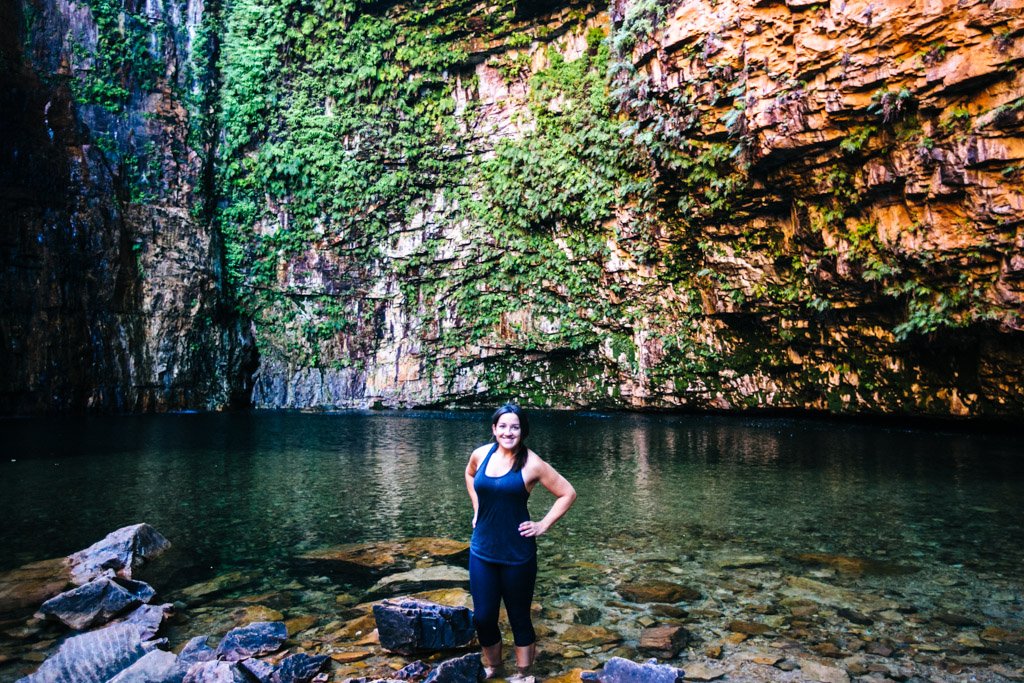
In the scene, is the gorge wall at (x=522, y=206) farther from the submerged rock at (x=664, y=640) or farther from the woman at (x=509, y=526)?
the woman at (x=509, y=526)

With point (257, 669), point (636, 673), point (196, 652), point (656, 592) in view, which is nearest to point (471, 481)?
point (636, 673)

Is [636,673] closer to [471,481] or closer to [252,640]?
[471,481]

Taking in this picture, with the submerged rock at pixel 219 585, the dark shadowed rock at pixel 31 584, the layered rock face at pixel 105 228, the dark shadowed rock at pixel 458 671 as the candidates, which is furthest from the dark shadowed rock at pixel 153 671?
the layered rock face at pixel 105 228

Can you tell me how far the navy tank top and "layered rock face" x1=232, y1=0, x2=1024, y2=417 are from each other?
11455mm

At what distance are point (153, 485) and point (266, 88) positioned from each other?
18438 mm

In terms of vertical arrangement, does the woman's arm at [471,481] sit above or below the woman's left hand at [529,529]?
above

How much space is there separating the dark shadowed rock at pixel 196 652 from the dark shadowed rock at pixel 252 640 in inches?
2.2

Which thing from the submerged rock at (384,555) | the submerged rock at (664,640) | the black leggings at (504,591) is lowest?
the submerged rock at (664,640)

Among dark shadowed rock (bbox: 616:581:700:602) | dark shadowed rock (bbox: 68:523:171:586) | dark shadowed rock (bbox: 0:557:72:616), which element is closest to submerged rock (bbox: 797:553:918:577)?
dark shadowed rock (bbox: 616:581:700:602)

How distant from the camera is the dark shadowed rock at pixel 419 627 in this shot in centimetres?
337

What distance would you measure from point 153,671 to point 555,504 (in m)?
2.03

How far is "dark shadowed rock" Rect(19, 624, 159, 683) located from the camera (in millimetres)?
2963

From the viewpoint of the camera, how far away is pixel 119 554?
4816mm

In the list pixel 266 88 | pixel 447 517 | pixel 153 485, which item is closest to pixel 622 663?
pixel 447 517
